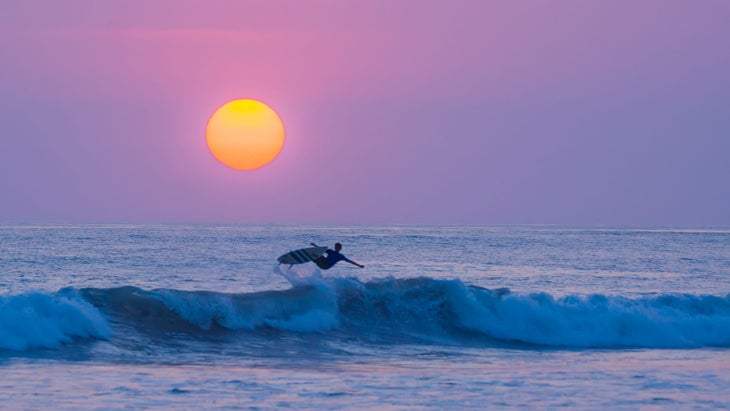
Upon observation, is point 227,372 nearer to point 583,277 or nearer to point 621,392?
point 621,392

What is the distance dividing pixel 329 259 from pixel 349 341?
3.08m

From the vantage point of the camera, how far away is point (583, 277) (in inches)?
1731

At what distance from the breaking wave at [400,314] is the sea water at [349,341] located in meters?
0.05

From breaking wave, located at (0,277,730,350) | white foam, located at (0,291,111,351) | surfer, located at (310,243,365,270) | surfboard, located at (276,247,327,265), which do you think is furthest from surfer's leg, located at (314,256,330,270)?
white foam, located at (0,291,111,351)

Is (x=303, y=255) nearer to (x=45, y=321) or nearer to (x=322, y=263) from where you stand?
(x=322, y=263)

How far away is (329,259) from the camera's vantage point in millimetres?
28312

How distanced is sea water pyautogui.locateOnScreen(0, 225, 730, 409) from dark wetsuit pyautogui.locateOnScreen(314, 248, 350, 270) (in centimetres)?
98

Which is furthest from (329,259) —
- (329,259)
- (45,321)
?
(45,321)

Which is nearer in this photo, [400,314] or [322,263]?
[322,263]

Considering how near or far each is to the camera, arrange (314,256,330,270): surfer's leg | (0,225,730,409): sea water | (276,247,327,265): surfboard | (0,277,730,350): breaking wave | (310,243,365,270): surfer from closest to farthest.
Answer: (0,225,730,409): sea water
(0,277,730,350): breaking wave
(310,243,365,270): surfer
(314,256,330,270): surfer's leg
(276,247,327,265): surfboard

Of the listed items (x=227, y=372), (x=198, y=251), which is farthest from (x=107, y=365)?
(x=198, y=251)

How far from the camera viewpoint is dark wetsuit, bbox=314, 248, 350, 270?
92.3ft

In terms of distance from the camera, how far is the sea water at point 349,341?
1678cm

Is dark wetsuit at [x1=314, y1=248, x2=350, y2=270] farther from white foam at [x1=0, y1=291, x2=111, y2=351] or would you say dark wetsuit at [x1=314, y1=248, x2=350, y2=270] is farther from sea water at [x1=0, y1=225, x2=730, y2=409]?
white foam at [x1=0, y1=291, x2=111, y2=351]
